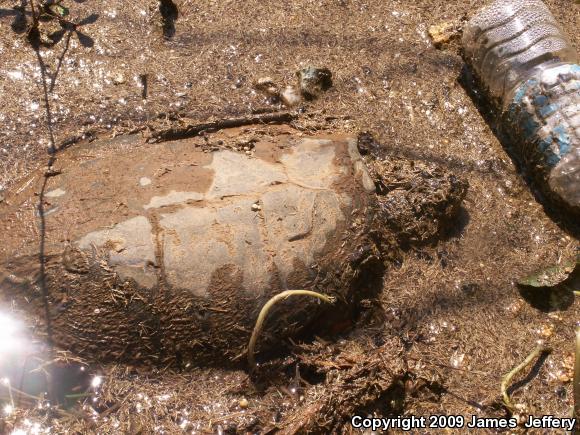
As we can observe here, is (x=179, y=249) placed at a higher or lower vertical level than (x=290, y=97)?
lower

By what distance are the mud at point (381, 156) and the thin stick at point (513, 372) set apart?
43 millimetres

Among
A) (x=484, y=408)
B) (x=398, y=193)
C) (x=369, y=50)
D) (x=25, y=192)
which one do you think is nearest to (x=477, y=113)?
(x=369, y=50)

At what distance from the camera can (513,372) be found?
111 inches

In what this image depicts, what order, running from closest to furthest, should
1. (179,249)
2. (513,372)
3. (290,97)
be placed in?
(179,249) < (513,372) < (290,97)

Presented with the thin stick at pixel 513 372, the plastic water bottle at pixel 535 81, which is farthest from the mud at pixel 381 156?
the plastic water bottle at pixel 535 81

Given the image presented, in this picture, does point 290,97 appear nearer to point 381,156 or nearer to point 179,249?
point 381,156

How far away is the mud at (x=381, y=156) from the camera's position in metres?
2.69

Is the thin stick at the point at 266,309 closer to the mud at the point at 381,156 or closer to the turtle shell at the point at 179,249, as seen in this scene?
the turtle shell at the point at 179,249

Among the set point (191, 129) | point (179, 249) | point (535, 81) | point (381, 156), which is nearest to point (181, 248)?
point (179, 249)

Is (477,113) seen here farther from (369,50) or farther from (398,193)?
(398,193)

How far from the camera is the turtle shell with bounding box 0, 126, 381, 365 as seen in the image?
8.20 feet

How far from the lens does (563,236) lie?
336 centimetres

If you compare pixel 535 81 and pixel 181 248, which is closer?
pixel 181 248

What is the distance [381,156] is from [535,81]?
1003 millimetres
